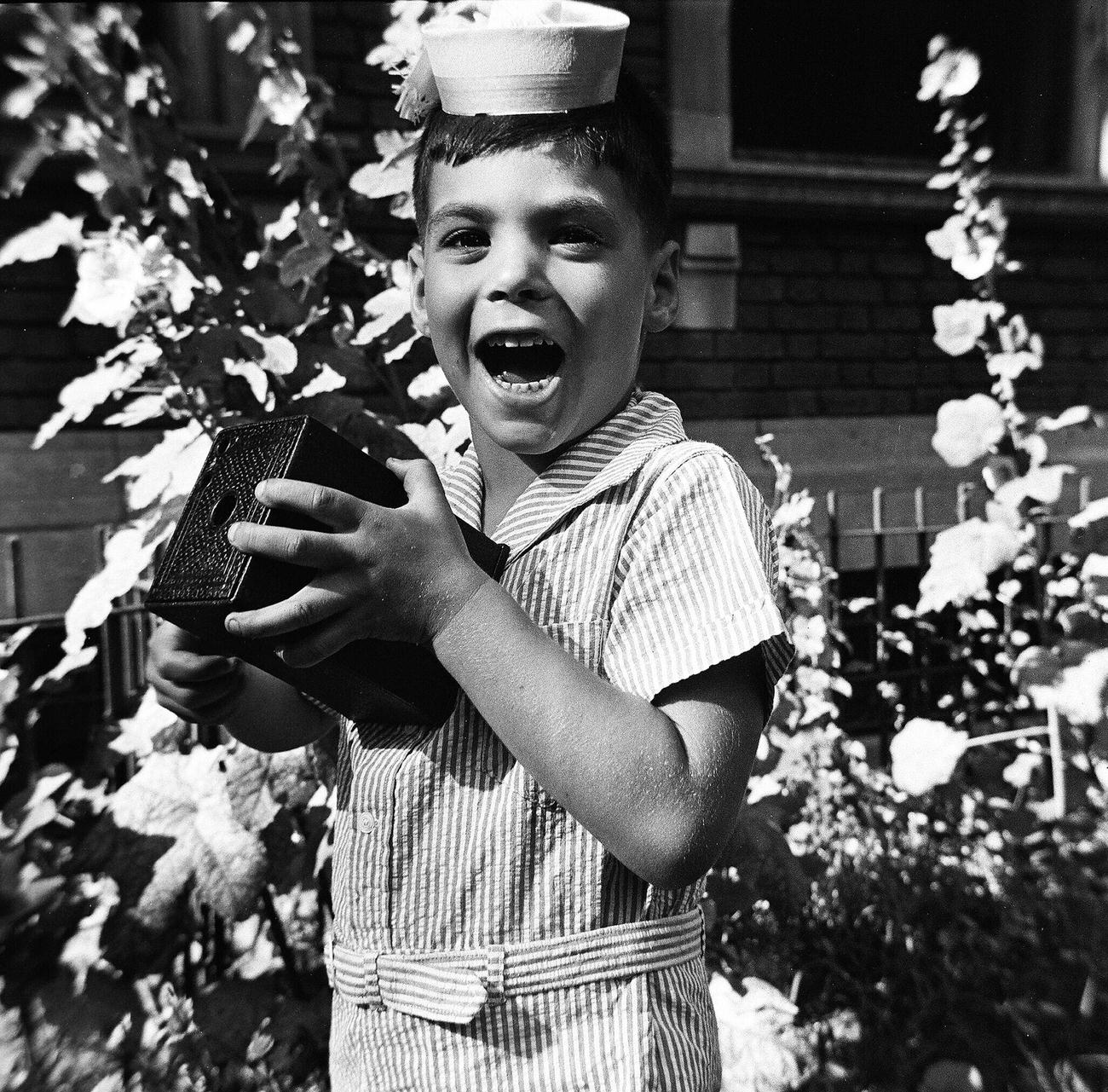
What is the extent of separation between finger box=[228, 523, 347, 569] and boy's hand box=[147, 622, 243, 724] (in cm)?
33

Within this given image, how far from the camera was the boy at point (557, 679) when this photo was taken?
3.25 ft

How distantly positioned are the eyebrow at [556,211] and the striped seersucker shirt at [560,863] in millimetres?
210

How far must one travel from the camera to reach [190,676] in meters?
1.23

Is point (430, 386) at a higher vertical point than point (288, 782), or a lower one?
higher

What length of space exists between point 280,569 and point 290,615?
0.04 m

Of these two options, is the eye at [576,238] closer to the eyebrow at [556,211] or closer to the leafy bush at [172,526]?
the eyebrow at [556,211]

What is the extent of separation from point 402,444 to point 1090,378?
5.78 meters

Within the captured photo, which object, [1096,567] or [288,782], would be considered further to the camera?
[1096,567]

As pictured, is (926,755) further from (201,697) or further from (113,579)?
(201,697)

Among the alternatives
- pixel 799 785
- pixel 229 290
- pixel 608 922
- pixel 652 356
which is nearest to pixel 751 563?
pixel 608 922

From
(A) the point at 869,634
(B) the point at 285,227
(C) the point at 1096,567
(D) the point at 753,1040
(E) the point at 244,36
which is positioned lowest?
(D) the point at 753,1040

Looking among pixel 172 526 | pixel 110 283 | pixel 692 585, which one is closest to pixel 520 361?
pixel 692 585

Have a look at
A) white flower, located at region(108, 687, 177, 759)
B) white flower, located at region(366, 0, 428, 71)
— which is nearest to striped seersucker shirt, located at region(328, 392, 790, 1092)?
white flower, located at region(108, 687, 177, 759)

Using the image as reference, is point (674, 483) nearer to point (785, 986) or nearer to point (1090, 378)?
point (785, 986)
